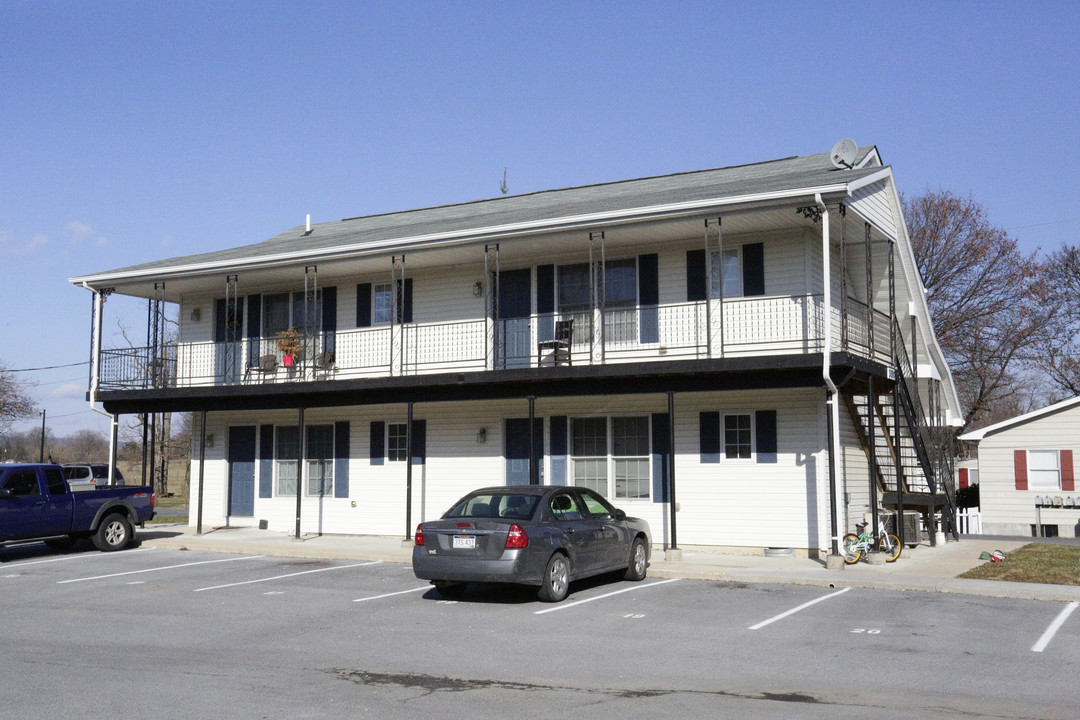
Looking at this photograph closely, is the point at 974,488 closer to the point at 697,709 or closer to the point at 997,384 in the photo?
the point at 997,384

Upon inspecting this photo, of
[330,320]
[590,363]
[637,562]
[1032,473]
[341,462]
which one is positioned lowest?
[637,562]

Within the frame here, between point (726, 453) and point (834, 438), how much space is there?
244cm

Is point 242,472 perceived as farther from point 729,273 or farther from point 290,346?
point 729,273

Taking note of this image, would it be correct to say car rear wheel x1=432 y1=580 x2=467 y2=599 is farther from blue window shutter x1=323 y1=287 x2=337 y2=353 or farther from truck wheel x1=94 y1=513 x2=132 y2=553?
blue window shutter x1=323 y1=287 x2=337 y2=353

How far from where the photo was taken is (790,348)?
57.6 feet

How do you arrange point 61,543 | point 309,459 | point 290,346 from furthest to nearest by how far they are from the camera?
point 309,459 < point 290,346 < point 61,543

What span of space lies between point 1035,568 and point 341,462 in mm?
13367

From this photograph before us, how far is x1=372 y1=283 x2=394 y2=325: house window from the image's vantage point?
850 inches

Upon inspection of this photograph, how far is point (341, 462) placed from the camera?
71.5ft

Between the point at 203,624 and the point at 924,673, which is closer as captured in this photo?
the point at 924,673

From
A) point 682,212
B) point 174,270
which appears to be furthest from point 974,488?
point 174,270

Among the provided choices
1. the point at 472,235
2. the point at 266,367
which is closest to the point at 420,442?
the point at 266,367

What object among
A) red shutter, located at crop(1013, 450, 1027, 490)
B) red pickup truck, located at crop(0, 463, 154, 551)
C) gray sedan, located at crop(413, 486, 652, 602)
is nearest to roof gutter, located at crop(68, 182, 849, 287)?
red pickup truck, located at crop(0, 463, 154, 551)

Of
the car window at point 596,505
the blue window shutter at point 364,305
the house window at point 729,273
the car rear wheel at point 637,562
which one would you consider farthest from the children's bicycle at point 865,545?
the blue window shutter at point 364,305
